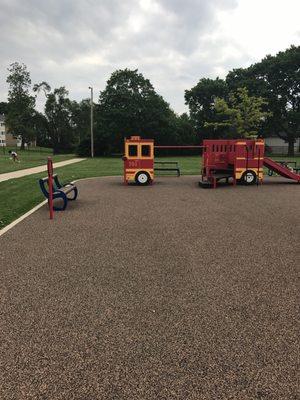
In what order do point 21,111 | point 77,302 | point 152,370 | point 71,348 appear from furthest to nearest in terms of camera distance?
point 21,111 → point 77,302 → point 71,348 → point 152,370

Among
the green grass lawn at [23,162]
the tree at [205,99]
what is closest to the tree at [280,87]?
the tree at [205,99]

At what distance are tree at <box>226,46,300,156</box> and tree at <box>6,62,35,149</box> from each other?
154 feet

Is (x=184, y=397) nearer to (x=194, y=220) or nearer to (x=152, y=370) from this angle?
(x=152, y=370)

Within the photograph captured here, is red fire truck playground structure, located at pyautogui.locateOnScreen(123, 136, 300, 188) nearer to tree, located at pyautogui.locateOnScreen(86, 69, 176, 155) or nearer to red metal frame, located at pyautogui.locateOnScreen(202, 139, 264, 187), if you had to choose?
red metal frame, located at pyautogui.locateOnScreen(202, 139, 264, 187)

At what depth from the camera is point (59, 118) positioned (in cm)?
7769

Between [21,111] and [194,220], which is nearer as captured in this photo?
[194,220]

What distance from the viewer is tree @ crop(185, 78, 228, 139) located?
5703 centimetres

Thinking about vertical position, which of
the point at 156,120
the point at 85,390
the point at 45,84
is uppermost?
the point at 45,84

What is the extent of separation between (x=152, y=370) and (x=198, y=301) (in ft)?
4.80

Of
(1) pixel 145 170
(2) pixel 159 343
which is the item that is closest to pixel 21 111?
(1) pixel 145 170

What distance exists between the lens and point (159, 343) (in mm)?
3471

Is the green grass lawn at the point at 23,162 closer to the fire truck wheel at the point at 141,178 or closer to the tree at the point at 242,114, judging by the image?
the fire truck wheel at the point at 141,178

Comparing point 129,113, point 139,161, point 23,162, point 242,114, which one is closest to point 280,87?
point 242,114

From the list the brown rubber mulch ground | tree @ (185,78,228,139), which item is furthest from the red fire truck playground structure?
tree @ (185,78,228,139)
